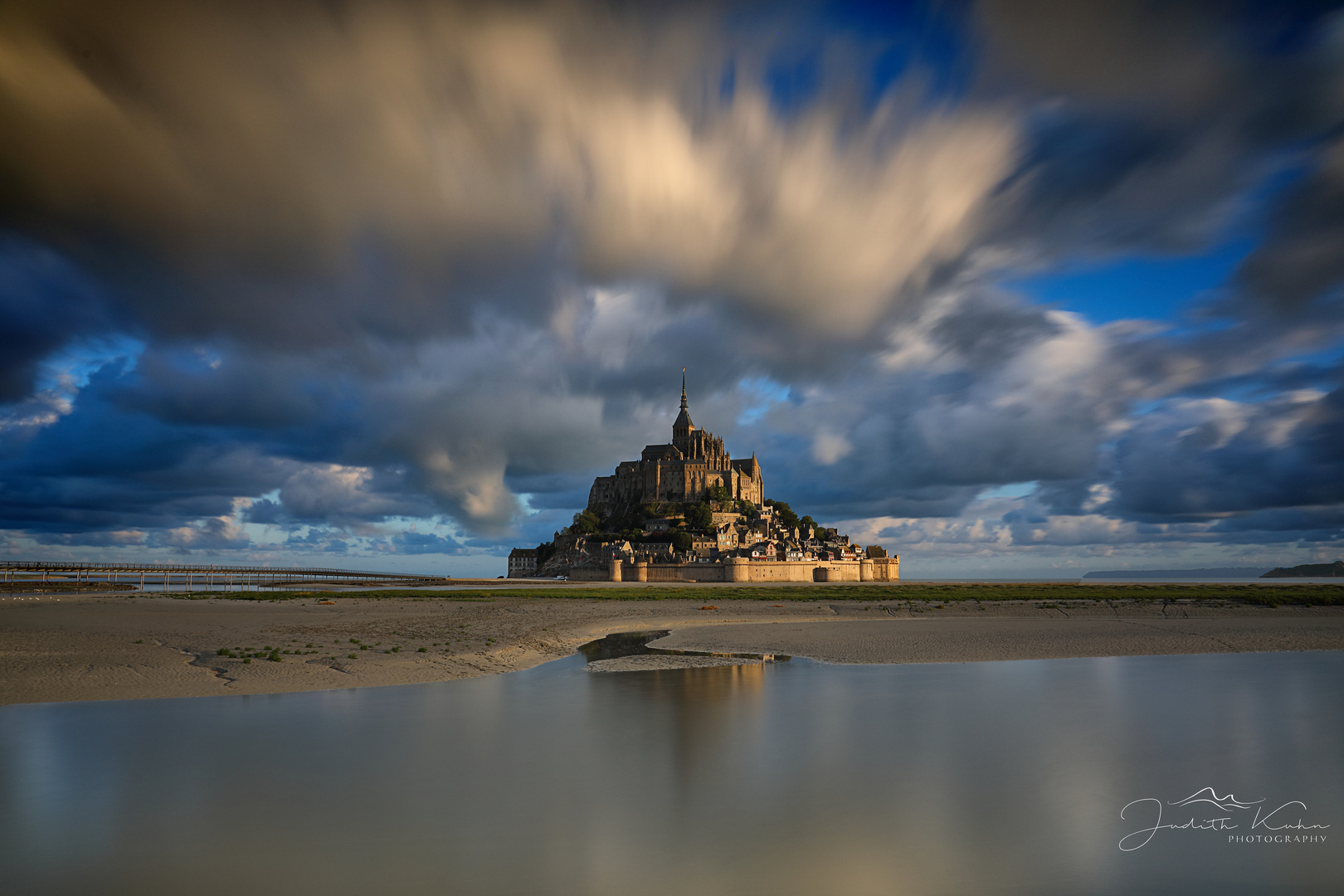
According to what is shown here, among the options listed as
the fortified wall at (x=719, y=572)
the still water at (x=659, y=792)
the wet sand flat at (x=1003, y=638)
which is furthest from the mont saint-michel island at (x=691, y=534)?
the still water at (x=659, y=792)

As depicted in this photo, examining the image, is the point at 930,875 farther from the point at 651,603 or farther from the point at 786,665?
the point at 651,603

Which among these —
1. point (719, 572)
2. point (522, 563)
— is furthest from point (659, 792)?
point (522, 563)

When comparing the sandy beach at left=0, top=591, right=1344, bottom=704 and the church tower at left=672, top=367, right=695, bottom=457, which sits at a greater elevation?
the church tower at left=672, top=367, right=695, bottom=457

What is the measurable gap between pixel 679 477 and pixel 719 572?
91.6ft

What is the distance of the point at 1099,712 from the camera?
13.2 metres

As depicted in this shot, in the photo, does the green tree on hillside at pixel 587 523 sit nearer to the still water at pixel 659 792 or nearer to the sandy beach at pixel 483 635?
the sandy beach at pixel 483 635

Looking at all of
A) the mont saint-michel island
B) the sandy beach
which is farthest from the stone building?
the sandy beach

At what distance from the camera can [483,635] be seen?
23312mm

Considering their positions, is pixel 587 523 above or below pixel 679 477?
below

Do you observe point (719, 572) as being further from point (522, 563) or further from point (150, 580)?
point (150, 580)

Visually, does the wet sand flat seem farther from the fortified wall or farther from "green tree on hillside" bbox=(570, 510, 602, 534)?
"green tree on hillside" bbox=(570, 510, 602, 534)

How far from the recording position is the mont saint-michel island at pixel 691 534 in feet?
309

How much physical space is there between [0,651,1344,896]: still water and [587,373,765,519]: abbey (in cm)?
10185

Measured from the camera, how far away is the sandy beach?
1515 cm
